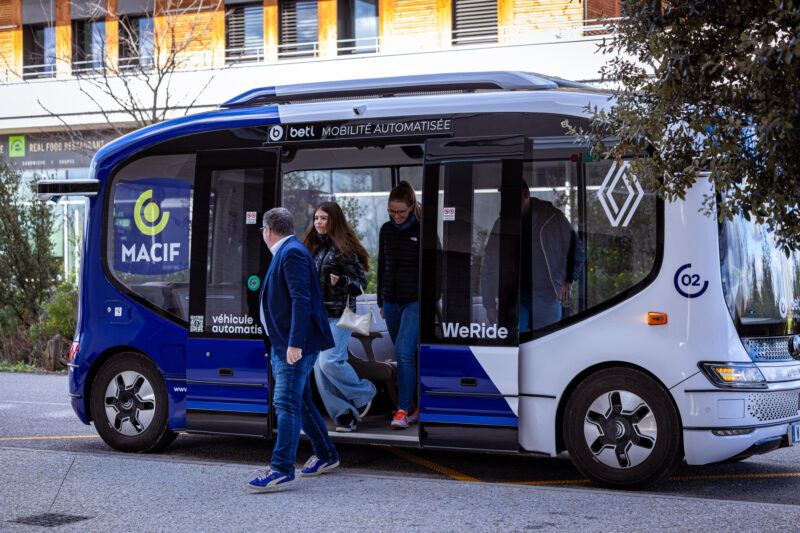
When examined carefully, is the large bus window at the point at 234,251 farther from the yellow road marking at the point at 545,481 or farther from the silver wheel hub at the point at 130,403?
the yellow road marking at the point at 545,481

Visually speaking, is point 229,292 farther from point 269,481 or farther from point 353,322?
point 269,481

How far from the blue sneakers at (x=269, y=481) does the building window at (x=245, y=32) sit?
19.5 m

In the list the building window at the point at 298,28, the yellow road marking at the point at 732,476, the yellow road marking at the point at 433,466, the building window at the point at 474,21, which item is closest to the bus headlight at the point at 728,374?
the yellow road marking at the point at 732,476

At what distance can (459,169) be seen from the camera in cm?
774

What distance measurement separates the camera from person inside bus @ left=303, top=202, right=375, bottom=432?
829 centimetres

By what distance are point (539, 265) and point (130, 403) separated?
3.73 metres

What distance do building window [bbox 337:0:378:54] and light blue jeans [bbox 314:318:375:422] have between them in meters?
16.9

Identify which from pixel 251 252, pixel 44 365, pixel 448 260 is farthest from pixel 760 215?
pixel 44 365

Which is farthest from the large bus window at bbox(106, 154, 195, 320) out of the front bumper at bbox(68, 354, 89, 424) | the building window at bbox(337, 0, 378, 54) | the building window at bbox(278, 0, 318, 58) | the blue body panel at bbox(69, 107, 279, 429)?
the building window at bbox(278, 0, 318, 58)

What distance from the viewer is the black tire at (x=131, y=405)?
8.74 metres

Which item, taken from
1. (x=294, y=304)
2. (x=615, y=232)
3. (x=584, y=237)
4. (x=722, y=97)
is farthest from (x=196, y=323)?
(x=722, y=97)

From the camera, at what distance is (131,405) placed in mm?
8859

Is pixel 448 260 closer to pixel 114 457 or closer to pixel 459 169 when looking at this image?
pixel 459 169

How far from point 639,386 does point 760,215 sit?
2.00 metres
